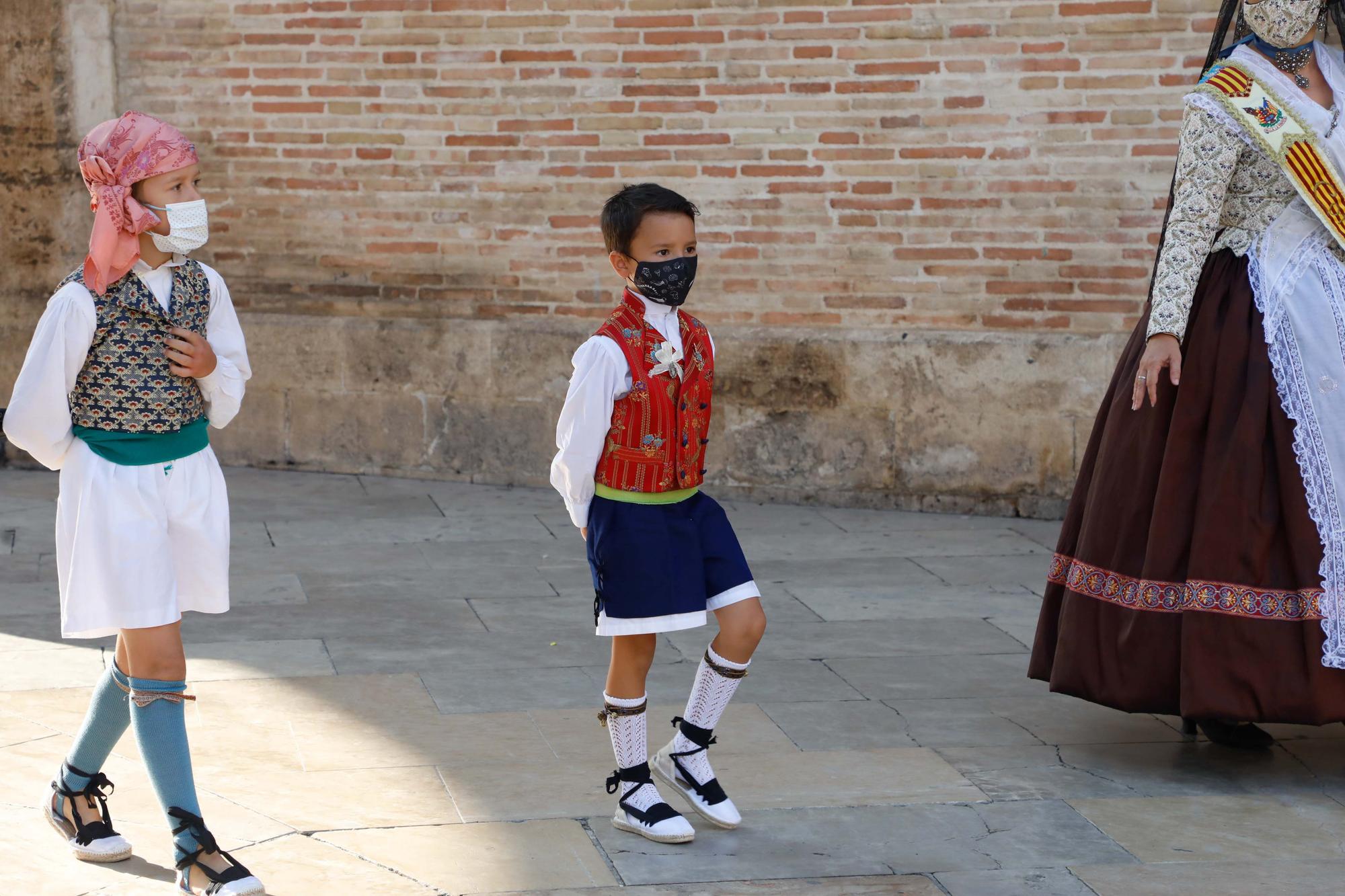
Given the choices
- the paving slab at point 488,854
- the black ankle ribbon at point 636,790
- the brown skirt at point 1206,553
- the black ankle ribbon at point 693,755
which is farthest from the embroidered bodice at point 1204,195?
the paving slab at point 488,854

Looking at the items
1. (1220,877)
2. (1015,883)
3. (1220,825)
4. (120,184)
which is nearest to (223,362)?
(120,184)

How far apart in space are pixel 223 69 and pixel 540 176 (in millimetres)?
1742

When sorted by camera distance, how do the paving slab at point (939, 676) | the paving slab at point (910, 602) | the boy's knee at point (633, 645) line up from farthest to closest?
the paving slab at point (910, 602)
the paving slab at point (939, 676)
the boy's knee at point (633, 645)

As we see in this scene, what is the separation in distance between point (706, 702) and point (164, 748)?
117cm

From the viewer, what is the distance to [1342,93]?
4.19 m

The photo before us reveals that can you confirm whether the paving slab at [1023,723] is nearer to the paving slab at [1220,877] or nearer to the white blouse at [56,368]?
the paving slab at [1220,877]

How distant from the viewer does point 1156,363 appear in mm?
4148

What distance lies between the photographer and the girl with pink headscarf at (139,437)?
3303mm

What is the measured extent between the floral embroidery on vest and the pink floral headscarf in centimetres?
5

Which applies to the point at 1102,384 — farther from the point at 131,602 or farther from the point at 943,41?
the point at 131,602

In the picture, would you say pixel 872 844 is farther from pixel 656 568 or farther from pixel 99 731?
pixel 99 731

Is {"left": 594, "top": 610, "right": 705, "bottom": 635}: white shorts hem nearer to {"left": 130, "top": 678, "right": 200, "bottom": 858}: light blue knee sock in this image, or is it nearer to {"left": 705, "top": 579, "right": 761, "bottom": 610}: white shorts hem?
{"left": 705, "top": 579, "right": 761, "bottom": 610}: white shorts hem

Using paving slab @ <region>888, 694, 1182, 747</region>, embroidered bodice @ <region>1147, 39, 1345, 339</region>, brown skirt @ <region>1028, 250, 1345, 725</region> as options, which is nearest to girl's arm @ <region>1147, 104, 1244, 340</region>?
embroidered bodice @ <region>1147, 39, 1345, 339</region>

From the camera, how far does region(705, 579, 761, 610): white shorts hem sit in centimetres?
369
